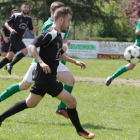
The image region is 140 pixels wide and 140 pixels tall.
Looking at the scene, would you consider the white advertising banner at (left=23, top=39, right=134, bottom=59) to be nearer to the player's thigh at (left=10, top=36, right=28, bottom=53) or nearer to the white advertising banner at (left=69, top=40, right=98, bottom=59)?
the white advertising banner at (left=69, top=40, right=98, bottom=59)

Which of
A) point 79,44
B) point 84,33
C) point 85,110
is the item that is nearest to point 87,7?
point 84,33

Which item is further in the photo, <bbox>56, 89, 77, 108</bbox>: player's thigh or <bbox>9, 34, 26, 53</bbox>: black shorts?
<bbox>9, 34, 26, 53</bbox>: black shorts

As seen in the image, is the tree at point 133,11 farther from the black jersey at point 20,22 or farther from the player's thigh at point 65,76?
the player's thigh at point 65,76

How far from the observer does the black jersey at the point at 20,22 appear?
25.0 feet

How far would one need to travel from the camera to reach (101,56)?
748 inches

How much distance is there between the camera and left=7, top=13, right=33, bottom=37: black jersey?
762 centimetres

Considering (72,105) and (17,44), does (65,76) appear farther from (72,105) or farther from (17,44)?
(17,44)

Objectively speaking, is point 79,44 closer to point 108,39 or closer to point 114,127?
point 108,39

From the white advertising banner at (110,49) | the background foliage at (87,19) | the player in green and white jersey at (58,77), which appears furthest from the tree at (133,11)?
the player in green and white jersey at (58,77)

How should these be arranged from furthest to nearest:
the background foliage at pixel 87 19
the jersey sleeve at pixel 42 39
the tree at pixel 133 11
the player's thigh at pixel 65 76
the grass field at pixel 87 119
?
the tree at pixel 133 11
the background foliage at pixel 87 19
the player's thigh at pixel 65 76
the grass field at pixel 87 119
the jersey sleeve at pixel 42 39

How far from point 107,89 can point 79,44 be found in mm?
11929

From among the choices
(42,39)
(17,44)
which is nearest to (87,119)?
(42,39)

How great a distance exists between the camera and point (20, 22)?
25.4 ft

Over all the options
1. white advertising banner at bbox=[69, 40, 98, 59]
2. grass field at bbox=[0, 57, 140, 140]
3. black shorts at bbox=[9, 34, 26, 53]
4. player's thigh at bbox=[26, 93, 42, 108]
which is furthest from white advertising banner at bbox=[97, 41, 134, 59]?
player's thigh at bbox=[26, 93, 42, 108]
